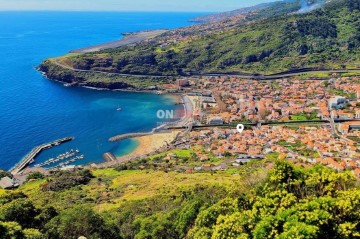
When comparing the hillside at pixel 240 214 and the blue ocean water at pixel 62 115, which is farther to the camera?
the blue ocean water at pixel 62 115

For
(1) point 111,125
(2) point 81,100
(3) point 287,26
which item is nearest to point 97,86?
(2) point 81,100

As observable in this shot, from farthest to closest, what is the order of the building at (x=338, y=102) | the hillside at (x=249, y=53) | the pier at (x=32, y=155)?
the hillside at (x=249, y=53) < the building at (x=338, y=102) < the pier at (x=32, y=155)

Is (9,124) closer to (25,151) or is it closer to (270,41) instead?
(25,151)

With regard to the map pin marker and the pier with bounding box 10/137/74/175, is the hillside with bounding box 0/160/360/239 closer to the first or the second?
the pier with bounding box 10/137/74/175

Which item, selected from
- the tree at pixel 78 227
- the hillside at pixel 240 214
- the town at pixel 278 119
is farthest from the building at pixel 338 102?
the tree at pixel 78 227

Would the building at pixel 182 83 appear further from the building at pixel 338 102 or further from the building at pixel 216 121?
the building at pixel 338 102

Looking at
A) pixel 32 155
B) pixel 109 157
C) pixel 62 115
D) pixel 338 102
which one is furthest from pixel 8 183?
pixel 338 102

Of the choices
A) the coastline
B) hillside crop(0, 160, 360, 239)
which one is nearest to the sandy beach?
the coastline
